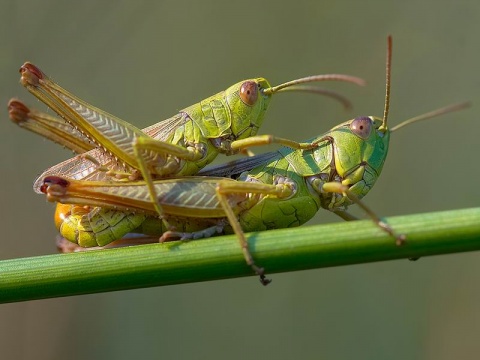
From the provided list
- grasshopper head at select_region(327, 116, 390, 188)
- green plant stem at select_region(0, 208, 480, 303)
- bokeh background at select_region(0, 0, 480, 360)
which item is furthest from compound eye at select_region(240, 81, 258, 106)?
bokeh background at select_region(0, 0, 480, 360)

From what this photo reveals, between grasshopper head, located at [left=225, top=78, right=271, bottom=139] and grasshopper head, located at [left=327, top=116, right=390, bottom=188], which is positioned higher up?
grasshopper head, located at [left=225, top=78, right=271, bottom=139]

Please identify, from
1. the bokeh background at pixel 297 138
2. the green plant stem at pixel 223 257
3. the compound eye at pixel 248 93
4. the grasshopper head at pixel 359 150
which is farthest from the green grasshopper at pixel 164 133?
the bokeh background at pixel 297 138

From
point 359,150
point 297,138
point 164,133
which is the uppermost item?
point 164,133

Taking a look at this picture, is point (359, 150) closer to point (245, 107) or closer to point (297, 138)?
point (245, 107)

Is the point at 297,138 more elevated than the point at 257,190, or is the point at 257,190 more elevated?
the point at 257,190

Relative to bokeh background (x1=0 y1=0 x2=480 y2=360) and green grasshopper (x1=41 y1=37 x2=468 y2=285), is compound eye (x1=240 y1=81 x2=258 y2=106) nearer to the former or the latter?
green grasshopper (x1=41 y1=37 x2=468 y2=285)

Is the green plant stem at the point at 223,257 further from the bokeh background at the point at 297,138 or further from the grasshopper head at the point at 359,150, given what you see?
the bokeh background at the point at 297,138

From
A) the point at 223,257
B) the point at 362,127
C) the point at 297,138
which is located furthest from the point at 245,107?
the point at 297,138
